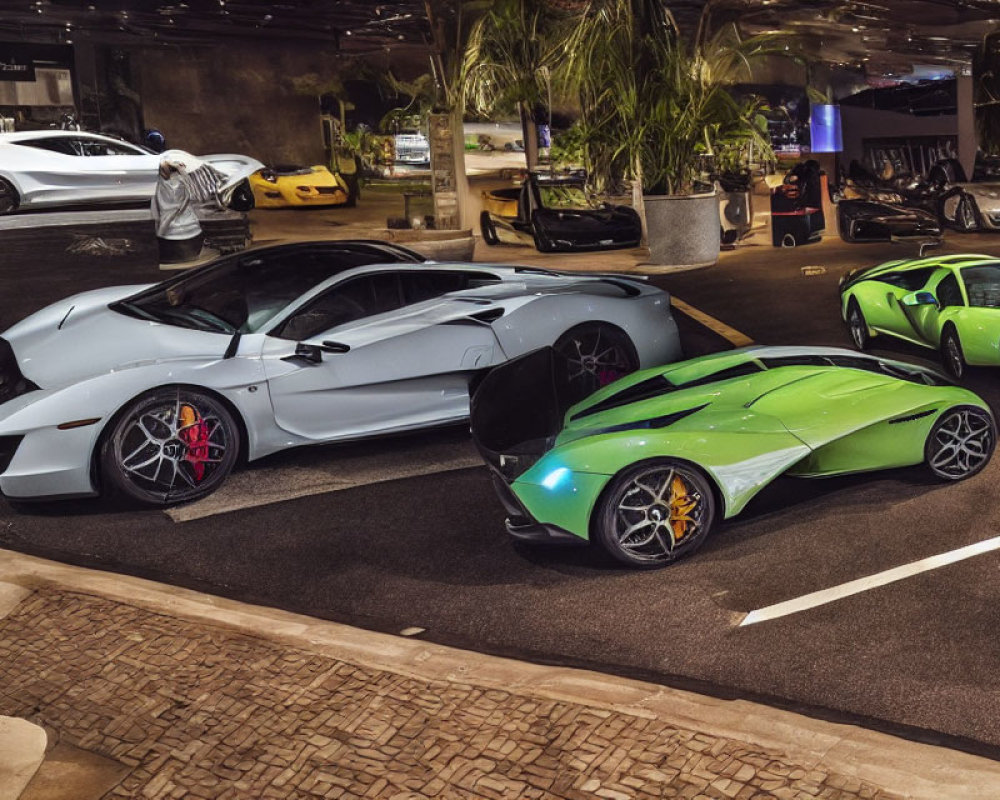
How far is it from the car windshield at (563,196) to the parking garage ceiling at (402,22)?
2.89 metres

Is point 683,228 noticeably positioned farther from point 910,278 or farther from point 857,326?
point 910,278

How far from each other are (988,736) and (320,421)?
468 cm

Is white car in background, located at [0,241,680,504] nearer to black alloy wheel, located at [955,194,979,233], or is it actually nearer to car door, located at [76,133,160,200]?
car door, located at [76,133,160,200]

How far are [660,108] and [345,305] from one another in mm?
8552

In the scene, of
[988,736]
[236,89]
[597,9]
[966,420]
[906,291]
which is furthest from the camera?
[236,89]

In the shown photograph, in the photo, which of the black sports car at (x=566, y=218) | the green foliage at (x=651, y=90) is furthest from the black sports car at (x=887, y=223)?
the black sports car at (x=566, y=218)

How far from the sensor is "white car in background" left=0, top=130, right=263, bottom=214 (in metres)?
15.9

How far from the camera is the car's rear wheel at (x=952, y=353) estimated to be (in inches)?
347

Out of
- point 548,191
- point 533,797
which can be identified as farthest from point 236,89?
point 533,797

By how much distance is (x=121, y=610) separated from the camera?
19.1ft

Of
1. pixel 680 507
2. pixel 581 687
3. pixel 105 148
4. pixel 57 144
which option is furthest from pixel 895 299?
pixel 57 144

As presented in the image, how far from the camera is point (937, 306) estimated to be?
8.96 meters

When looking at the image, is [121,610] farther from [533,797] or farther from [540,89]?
[540,89]

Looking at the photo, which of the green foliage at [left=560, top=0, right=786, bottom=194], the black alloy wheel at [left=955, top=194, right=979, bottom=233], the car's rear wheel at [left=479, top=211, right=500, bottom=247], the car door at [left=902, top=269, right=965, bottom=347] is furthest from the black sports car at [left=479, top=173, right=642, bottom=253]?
the car door at [left=902, top=269, right=965, bottom=347]
